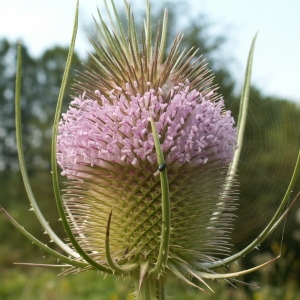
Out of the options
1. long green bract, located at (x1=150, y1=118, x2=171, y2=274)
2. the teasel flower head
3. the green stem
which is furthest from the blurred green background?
long green bract, located at (x1=150, y1=118, x2=171, y2=274)

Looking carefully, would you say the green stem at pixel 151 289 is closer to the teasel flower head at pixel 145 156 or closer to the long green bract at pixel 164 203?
the teasel flower head at pixel 145 156

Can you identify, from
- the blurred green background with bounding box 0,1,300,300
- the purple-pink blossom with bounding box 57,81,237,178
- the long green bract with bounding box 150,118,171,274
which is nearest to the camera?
the long green bract with bounding box 150,118,171,274

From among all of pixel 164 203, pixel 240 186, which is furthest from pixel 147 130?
pixel 240 186

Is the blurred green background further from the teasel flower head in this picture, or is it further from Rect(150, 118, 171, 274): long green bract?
Rect(150, 118, 171, 274): long green bract

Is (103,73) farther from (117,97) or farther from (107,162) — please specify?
(107,162)

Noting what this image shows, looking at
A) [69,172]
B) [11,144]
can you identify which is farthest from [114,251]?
[11,144]

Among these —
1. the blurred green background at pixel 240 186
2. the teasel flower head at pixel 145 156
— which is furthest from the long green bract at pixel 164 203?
the blurred green background at pixel 240 186

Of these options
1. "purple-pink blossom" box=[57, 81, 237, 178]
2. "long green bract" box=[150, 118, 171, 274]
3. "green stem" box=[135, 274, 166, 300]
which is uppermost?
"purple-pink blossom" box=[57, 81, 237, 178]

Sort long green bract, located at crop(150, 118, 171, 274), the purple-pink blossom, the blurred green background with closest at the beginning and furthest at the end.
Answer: long green bract, located at crop(150, 118, 171, 274) → the purple-pink blossom → the blurred green background
